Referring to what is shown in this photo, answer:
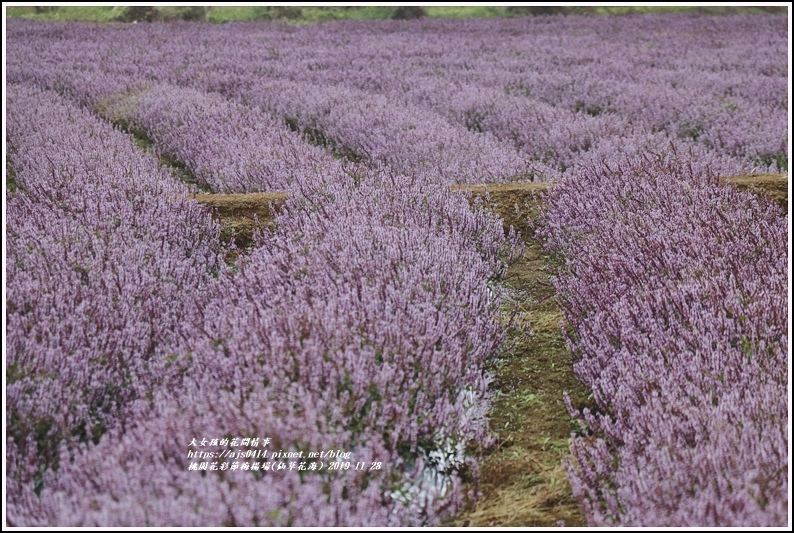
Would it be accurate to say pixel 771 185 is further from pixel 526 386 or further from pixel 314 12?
pixel 314 12

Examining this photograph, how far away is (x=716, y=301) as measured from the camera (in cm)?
219

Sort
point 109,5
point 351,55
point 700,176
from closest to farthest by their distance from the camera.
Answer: point 700,176 < point 351,55 < point 109,5

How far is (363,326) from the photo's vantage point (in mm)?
2021

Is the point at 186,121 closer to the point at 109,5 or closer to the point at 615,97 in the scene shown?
the point at 615,97

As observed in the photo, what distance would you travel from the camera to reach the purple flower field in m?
1.53

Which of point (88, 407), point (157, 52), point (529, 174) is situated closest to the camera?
point (88, 407)

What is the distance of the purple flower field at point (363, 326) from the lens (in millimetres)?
1534

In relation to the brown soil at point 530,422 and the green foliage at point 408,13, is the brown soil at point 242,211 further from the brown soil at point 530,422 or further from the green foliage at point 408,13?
the green foliage at point 408,13

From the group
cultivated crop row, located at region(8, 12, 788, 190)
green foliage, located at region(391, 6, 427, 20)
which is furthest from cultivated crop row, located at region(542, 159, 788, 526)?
green foliage, located at region(391, 6, 427, 20)

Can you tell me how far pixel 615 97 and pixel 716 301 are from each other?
509 centimetres

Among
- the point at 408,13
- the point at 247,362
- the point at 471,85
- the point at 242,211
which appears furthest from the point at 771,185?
the point at 408,13

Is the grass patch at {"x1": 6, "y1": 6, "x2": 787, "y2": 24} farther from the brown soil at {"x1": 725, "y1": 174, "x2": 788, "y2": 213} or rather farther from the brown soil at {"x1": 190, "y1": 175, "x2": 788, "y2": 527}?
the brown soil at {"x1": 725, "y1": 174, "x2": 788, "y2": 213}

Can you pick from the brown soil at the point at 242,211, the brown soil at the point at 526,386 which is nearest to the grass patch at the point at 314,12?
the brown soil at the point at 242,211

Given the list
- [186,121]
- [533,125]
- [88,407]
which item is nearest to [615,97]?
[533,125]
